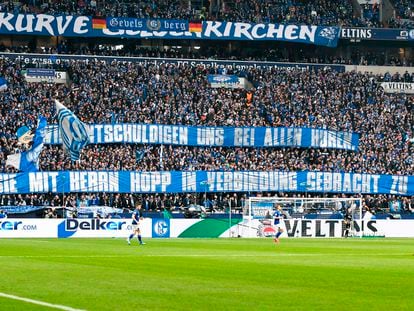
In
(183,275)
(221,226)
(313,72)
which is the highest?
(313,72)

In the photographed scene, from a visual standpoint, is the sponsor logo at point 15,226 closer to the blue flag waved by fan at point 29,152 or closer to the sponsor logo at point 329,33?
the blue flag waved by fan at point 29,152

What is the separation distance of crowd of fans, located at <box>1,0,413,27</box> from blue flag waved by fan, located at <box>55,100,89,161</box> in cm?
3104

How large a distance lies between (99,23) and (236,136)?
729 inches

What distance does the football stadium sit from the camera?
6372cm

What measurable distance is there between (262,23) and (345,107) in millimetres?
13200

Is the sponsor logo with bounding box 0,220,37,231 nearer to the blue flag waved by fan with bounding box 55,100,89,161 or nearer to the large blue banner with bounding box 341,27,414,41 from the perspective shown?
the blue flag waved by fan with bounding box 55,100,89,161

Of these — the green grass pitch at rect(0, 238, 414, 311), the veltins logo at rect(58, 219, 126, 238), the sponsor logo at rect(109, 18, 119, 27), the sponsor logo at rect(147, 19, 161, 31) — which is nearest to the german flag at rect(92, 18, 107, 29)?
the sponsor logo at rect(109, 18, 119, 27)

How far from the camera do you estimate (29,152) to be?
69.1 metres

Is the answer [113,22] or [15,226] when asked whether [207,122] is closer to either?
[113,22]

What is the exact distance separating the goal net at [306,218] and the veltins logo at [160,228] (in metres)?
4.85

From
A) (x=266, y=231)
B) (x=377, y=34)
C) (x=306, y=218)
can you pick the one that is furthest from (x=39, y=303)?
(x=377, y=34)

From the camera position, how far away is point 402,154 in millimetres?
83312

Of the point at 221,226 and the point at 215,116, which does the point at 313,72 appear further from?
the point at 221,226

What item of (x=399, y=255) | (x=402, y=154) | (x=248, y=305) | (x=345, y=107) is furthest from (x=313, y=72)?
(x=248, y=305)
